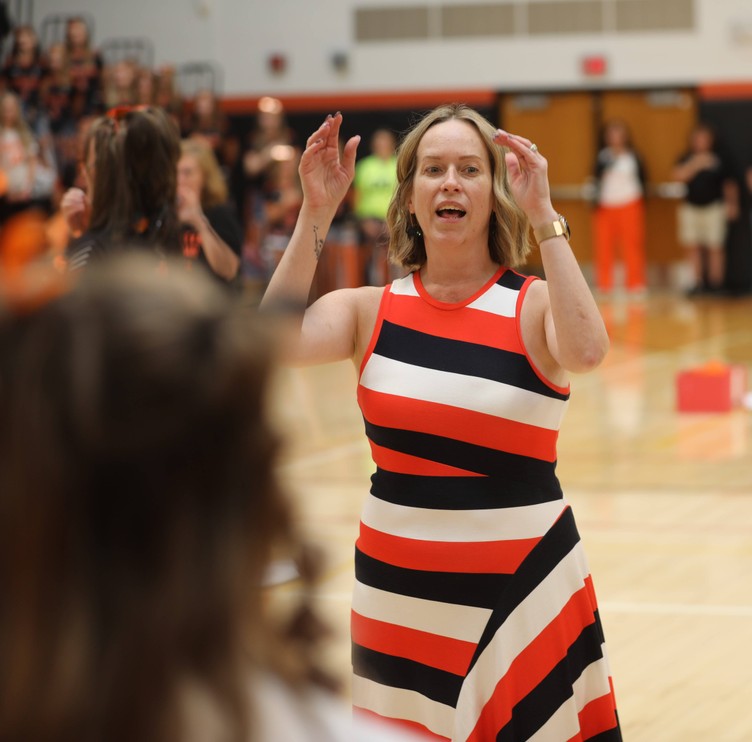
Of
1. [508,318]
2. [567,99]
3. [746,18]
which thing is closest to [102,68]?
[567,99]

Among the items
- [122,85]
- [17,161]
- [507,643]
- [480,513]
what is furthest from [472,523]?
[122,85]

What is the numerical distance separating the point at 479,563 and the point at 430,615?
0.13m

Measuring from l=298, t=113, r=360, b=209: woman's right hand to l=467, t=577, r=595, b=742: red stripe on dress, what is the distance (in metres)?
0.94

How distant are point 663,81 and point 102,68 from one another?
7.43 m

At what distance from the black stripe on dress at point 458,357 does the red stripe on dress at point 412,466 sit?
174 millimetres

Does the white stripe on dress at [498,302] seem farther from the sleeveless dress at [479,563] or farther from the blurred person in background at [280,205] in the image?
the blurred person in background at [280,205]

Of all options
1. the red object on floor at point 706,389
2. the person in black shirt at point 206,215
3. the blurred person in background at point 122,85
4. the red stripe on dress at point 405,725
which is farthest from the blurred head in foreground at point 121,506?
the blurred person in background at point 122,85

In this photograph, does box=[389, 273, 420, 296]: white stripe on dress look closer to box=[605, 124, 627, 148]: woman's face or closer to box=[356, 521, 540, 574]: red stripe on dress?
box=[356, 521, 540, 574]: red stripe on dress

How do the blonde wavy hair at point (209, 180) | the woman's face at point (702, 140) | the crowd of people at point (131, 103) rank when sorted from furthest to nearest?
the woman's face at point (702, 140) → the crowd of people at point (131, 103) → the blonde wavy hair at point (209, 180)

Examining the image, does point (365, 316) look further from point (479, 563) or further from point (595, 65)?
point (595, 65)

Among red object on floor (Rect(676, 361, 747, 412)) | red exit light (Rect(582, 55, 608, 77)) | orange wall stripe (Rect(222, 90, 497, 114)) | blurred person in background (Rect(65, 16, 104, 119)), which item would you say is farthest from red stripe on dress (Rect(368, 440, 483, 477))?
red exit light (Rect(582, 55, 608, 77))

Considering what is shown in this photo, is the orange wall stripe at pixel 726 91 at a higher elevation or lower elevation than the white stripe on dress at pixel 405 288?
higher

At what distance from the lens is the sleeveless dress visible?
2416mm

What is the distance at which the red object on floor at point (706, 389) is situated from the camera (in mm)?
8758
